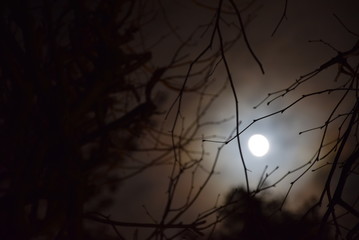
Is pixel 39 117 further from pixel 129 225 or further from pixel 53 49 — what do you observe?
pixel 129 225

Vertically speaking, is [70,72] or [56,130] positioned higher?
[70,72]

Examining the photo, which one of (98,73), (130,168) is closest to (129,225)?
(98,73)

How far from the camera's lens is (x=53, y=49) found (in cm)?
300

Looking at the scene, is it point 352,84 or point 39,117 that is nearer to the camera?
point 352,84

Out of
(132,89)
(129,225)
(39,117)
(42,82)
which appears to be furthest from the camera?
(132,89)

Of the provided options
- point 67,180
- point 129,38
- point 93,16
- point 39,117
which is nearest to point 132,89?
point 129,38

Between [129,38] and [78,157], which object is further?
[129,38]

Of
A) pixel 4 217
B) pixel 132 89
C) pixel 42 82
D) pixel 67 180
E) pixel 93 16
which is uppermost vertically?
pixel 93 16

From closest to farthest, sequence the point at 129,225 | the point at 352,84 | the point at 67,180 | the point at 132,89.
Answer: the point at 352,84 → the point at 129,225 → the point at 67,180 → the point at 132,89

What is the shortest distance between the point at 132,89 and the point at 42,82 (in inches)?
73.1

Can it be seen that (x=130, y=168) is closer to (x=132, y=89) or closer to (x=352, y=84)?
(x=132, y=89)

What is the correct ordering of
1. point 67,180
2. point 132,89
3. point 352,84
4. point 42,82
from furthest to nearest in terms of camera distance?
1. point 132,89
2. point 67,180
3. point 42,82
4. point 352,84

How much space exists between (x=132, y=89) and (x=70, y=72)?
0.79 metres

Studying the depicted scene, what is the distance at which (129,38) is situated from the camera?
4172 mm
